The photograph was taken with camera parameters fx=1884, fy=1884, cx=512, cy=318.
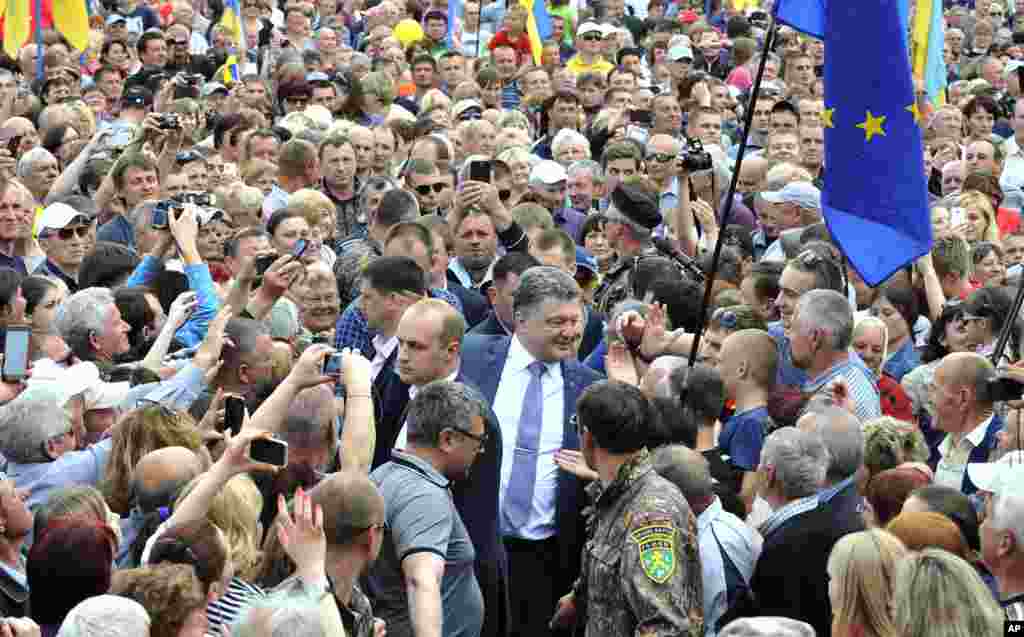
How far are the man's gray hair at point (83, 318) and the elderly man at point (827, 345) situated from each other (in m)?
3.03

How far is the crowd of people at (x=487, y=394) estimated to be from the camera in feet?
18.0

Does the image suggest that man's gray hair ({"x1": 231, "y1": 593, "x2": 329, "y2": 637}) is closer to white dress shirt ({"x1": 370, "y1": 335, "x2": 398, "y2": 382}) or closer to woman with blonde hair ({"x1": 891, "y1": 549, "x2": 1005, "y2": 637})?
woman with blonde hair ({"x1": 891, "y1": 549, "x2": 1005, "y2": 637})

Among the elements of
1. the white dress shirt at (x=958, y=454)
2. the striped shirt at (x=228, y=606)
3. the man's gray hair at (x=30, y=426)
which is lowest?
the white dress shirt at (x=958, y=454)

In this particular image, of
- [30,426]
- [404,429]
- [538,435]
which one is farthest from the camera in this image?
[538,435]

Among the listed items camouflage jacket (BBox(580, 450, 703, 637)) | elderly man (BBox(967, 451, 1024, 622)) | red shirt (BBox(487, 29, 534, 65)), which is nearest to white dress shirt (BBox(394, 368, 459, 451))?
camouflage jacket (BBox(580, 450, 703, 637))

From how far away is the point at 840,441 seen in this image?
6.59 metres

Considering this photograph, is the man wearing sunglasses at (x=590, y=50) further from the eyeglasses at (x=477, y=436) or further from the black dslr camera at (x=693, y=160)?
the eyeglasses at (x=477, y=436)

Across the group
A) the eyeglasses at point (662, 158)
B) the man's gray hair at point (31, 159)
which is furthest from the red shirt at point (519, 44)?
the man's gray hair at point (31, 159)

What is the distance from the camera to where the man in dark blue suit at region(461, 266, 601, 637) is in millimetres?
7262

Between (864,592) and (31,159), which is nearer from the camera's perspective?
(864,592)

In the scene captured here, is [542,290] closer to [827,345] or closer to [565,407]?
[565,407]

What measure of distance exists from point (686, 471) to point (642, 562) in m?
0.73

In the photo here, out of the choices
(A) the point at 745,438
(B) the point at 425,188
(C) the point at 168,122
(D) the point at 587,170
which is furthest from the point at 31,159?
(A) the point at 745,438

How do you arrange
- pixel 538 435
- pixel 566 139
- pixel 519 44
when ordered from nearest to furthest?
pixel 538 435, pixel 566 139, pixel 519 44
